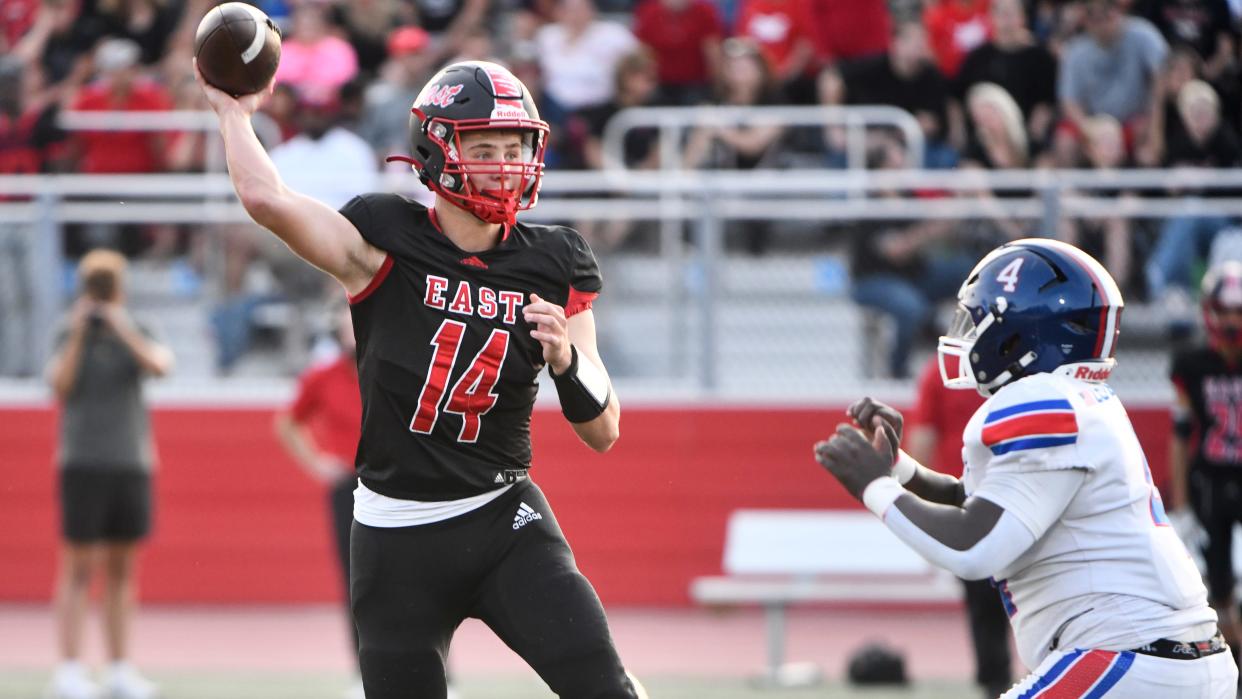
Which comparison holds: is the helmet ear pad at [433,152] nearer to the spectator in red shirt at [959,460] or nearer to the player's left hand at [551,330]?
the player's left hand at [551,330]

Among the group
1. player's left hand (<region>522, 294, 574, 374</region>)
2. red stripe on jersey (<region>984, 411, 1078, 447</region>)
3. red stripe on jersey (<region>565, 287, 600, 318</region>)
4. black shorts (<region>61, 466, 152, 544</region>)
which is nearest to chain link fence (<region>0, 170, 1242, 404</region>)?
black shorts (<region>61, 466, 152, 544</region>)

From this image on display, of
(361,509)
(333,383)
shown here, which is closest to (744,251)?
(333,383)

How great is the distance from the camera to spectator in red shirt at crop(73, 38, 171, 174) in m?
11.1

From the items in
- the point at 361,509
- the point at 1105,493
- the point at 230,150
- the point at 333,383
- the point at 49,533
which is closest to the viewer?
the point at 1105,493

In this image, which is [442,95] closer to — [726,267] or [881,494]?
[881,494]

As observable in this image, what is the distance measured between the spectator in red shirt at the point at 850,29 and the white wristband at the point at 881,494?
786 centimetres

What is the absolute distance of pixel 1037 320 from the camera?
380 cm

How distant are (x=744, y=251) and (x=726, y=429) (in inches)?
44.2

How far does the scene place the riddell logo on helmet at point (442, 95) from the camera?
4.30 m

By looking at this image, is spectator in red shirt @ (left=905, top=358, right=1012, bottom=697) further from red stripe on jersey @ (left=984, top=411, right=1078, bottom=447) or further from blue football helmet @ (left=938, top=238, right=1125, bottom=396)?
red stripe on jersey @ (left=984, top=411, right=1078, bottom=447)

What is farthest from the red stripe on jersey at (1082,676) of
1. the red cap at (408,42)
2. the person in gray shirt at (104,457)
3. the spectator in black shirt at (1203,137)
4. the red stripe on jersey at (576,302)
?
the red cap at (408,42)

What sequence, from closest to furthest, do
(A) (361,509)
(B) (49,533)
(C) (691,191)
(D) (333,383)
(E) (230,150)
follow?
(E) (230,150) → (A) (361,509) → (D) (333,383) → (C) (691,191) → (B) (49,533)

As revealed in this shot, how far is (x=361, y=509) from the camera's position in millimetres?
4367

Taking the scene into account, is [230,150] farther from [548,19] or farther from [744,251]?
[548,19]
